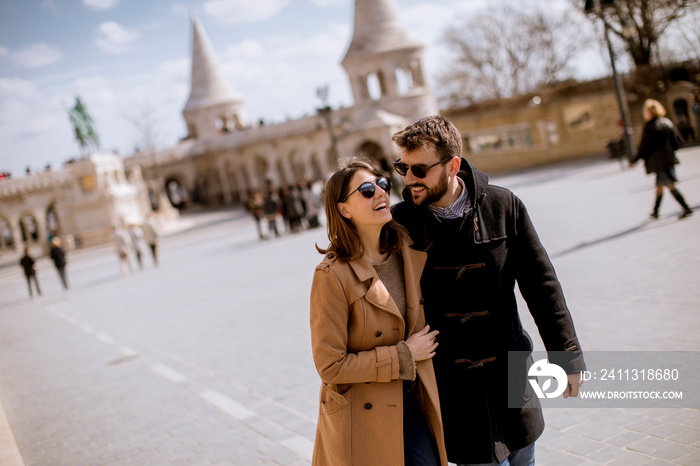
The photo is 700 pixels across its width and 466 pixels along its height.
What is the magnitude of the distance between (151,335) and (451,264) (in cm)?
881

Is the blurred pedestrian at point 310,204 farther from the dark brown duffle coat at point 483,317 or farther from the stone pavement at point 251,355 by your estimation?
the dark brown duffle coat at point 483,317

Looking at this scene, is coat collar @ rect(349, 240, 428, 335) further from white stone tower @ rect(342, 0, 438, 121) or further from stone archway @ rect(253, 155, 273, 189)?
stone archway @ rect(253, 155, 273, 189)

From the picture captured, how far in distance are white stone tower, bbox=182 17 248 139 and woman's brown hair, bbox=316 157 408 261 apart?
2322 inches

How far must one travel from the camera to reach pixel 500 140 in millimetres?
39531

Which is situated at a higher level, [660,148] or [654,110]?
[654,110]

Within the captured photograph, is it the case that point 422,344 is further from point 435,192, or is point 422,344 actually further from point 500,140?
point 500,140

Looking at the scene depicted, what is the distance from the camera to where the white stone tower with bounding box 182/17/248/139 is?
2400 inches

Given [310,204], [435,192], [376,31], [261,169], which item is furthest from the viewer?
[261,169]

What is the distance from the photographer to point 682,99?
1047 inches

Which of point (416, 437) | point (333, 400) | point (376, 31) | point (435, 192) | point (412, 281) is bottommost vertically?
point (416, 437)

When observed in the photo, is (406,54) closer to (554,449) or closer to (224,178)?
(224,178)

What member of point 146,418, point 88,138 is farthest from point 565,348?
point 88,138

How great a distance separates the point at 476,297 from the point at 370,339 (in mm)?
512

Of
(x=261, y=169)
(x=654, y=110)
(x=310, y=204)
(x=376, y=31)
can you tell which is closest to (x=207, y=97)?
(x=261, y=169)
